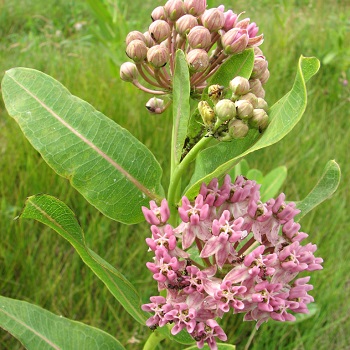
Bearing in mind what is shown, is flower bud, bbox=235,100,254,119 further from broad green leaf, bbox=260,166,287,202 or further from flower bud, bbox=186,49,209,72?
broad green leaf, bbox=260,166,287,202

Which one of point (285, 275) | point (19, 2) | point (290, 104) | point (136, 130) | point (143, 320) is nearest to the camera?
point (290, 104)

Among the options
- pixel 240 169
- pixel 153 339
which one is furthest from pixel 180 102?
pixel 240 169

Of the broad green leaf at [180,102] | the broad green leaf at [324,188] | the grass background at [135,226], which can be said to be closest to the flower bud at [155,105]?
the broad green leaf at [180,102]

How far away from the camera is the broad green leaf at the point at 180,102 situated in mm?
1068

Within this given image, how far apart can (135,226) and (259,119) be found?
1.53 meters

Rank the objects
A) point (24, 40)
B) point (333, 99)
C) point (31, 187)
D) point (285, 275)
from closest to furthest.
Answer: point (285, 275) < point (31, 187) < point (333, 99) < point (24, 40)

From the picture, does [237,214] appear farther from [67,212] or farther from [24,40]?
[24,40]

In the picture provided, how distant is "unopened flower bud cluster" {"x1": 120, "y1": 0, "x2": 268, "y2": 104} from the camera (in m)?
1.13

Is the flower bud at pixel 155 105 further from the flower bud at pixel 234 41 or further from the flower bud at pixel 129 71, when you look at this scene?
the flower bud at pixel 234 41

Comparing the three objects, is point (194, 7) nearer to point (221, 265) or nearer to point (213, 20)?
point (213, 20)

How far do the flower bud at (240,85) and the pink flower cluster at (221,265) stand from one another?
8.0 inches

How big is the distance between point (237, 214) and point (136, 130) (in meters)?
1.80

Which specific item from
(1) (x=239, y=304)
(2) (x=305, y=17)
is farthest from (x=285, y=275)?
(2) (x=305, y=17)

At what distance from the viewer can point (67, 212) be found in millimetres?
1158
